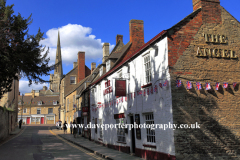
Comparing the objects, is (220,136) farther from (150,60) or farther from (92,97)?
(92,97)

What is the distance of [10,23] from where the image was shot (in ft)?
48.8

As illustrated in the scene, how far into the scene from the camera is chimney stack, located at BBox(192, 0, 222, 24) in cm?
1045

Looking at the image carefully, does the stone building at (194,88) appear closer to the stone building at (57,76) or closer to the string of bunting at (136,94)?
the string of bunting at (136,94)

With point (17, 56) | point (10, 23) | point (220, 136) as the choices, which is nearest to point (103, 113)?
point (17, 56)

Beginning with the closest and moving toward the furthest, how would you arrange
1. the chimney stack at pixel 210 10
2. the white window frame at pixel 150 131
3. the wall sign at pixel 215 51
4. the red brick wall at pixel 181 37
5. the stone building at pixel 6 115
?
the red brick wall at pixel 181 37, the wall sign at pixel 215 51, the chimney stack at pixel 210 10, the white window frame at pixel 150 131, the stone building at pixel 6 115

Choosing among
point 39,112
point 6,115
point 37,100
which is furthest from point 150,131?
point 37,100

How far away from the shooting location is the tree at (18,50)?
44.4ft

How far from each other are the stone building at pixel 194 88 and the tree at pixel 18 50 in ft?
27.5

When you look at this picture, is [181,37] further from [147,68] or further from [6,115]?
[6,115]

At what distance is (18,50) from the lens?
1491cm

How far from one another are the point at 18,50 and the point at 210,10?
484 inches

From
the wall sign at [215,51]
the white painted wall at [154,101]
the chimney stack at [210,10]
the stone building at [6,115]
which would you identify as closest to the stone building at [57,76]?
the stone building at [6,115]

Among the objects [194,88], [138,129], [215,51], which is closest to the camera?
[194,88]

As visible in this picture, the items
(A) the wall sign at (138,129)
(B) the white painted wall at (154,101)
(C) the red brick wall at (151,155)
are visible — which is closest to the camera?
(C) the red brick wall at (151,155)
